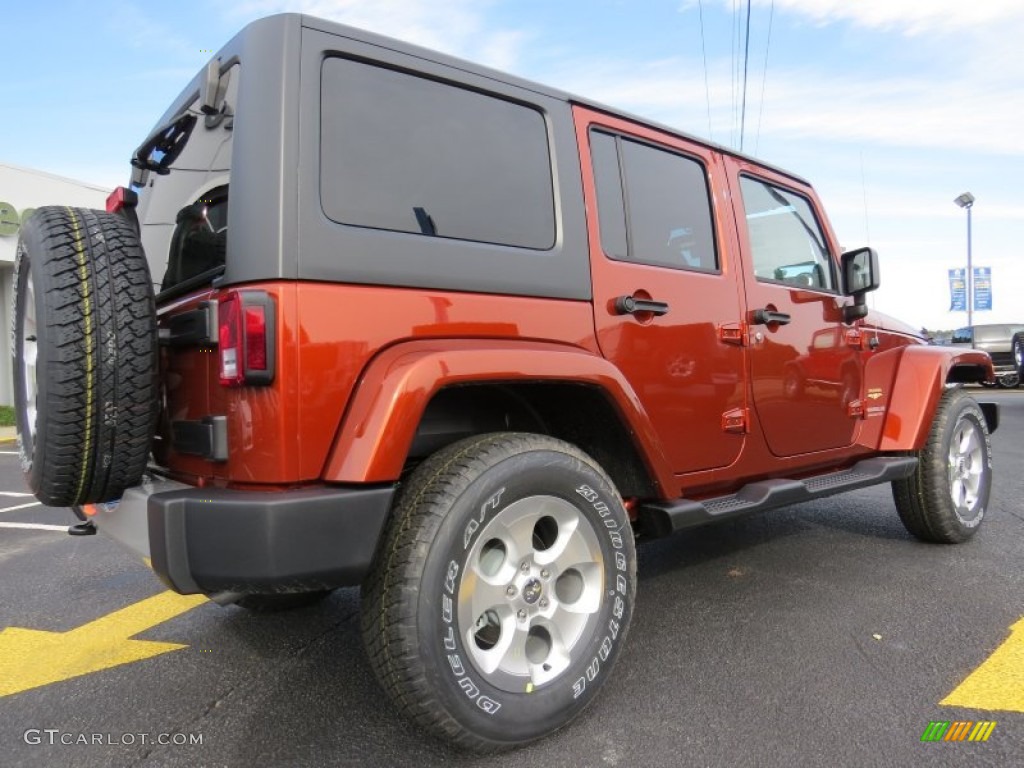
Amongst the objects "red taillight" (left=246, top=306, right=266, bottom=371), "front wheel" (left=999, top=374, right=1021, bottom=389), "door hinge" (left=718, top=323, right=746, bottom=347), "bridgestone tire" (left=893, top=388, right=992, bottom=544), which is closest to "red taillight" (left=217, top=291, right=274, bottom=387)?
→ "red taillight" (left=246, top=306, right=266, bottom=371)

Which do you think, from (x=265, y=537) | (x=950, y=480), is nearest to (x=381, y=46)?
(x=265, y=537)

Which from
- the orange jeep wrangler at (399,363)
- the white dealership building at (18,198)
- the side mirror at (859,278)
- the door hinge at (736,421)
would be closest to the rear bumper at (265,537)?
the orange jeep wrangler at (399,363)

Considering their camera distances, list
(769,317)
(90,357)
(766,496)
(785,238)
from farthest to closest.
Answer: (785,238) → (769,317) → (766,496) → (90,357)

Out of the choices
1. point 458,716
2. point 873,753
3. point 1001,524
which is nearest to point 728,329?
point 873,753

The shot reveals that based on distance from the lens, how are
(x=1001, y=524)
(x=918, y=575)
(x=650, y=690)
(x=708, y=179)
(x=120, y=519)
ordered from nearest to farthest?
(x=120, y=519), (x=650, y=690), (x=708, y=179), (x=918, y=575), (x=1001, y=524)

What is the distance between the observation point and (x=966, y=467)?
167 inches

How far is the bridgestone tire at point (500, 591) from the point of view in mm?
Result: 1875

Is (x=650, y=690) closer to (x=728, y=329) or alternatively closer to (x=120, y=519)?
(x=728, y=329)

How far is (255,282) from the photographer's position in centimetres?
185

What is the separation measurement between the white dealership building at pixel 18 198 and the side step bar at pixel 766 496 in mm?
16750

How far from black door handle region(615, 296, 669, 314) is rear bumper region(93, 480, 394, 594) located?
3.58 feet

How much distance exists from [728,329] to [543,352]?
1084mm

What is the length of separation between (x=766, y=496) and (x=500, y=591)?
1388 mm

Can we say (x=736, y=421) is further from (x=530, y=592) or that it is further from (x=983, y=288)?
(x=983, y=288)
